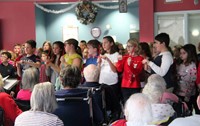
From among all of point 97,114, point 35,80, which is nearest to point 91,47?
point 35,80

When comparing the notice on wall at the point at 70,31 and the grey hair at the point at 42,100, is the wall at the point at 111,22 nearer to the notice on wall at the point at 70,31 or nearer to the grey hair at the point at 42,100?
the notice on wall at the point at 70,31

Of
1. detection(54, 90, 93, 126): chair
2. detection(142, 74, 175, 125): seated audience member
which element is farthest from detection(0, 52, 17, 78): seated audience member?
detection(142, 74, 175, 125): seated audience member

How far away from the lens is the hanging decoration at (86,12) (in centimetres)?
963

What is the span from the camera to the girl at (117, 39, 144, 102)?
4633 mm

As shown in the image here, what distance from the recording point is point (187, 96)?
4.69m

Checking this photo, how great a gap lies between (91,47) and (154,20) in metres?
4.21

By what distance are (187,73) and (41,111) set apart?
2.67m

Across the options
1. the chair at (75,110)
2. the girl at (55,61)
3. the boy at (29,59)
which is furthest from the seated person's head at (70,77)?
the boy at (29,59)

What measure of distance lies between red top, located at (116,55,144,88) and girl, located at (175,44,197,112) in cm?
57

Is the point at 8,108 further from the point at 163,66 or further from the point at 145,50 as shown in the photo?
the point at 145,50

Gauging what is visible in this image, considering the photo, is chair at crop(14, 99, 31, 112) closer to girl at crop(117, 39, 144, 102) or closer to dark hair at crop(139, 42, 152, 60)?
girl at crop(117, 39, 144, 102)

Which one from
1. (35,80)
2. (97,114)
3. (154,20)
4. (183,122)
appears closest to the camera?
(183,122)

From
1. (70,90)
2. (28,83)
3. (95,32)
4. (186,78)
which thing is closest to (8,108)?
(28,83)

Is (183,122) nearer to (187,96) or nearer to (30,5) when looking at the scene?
(187,96)
